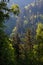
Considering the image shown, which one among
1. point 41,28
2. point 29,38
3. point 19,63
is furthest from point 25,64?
point 41,28

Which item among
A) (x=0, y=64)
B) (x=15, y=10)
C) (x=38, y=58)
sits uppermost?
(x=15, y=10)

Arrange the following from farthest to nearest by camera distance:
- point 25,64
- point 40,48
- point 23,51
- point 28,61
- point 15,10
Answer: point 23,51, point 25,64, point 28,61, point 40,48, point 15,10

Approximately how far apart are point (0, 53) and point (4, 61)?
4.64 ft

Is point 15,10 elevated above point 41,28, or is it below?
above

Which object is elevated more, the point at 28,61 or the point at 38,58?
the point at 38,58

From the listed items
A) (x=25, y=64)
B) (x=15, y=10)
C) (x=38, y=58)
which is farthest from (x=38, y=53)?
(x=15, y=10)

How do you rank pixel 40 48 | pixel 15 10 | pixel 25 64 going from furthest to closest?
1. pixel 25 64
2. pixel 40 48
3. pixel 15 10

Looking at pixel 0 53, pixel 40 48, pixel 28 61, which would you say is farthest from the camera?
pixel 28 61

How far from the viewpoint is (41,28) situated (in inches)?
1188

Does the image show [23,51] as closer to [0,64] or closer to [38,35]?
[38,35]

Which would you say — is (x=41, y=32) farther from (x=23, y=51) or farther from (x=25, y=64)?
(x=23, y=51)

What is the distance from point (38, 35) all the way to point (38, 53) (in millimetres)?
1996

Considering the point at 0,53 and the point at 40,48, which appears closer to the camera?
the point at 0,53

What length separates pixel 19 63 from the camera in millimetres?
40156
